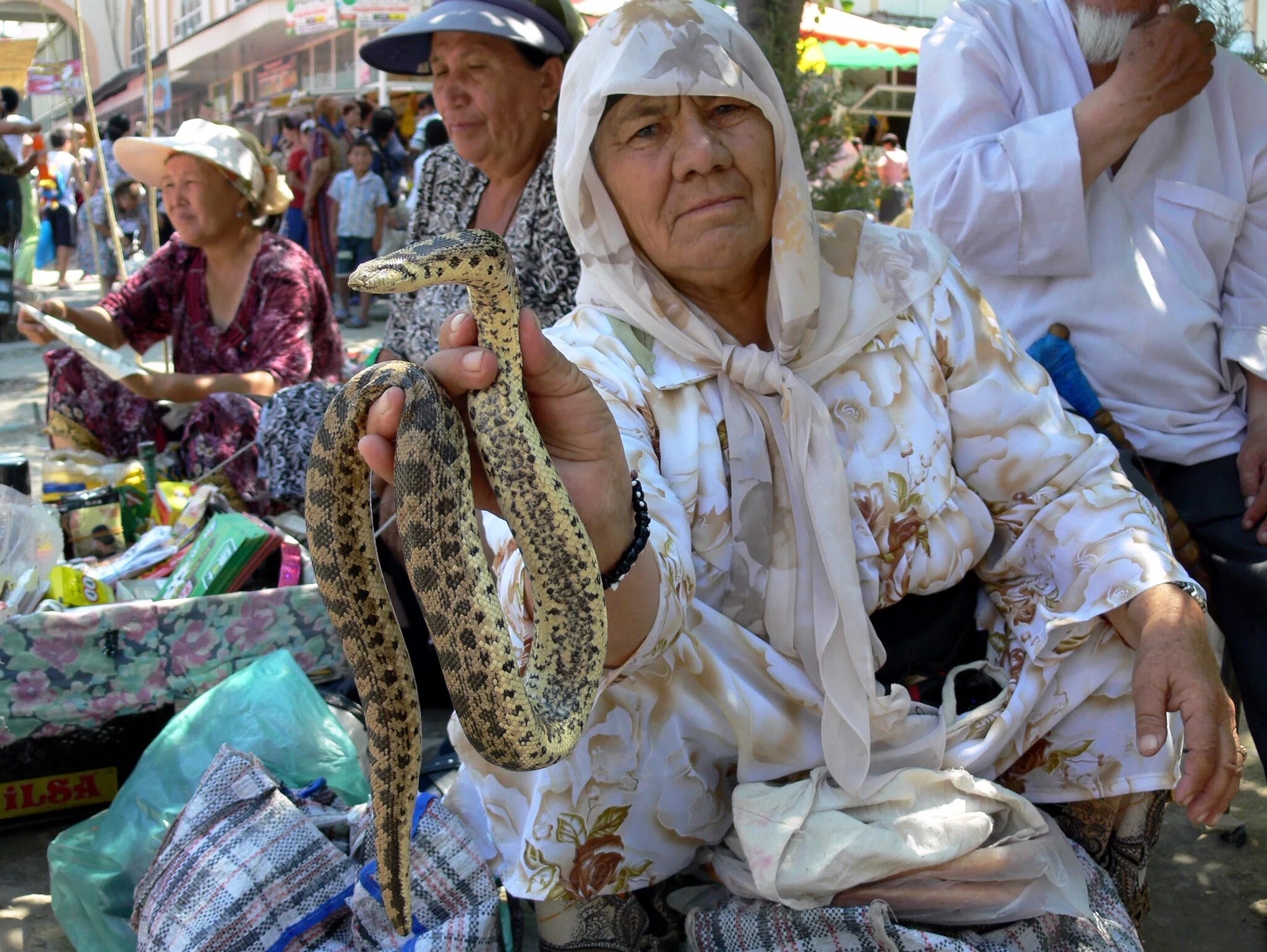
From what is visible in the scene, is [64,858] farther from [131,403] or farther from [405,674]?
[131,403]

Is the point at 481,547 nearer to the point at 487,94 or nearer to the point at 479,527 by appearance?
the point at 479,527

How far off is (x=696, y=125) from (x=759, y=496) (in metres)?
0.73

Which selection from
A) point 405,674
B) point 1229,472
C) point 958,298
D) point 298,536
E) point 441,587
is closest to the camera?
point 441,587

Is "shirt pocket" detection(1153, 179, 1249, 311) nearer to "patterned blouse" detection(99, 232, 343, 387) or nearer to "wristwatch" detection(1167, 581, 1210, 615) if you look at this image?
"wristwatch" detection(1167, 581, 1210, 615)

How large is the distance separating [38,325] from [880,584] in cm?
387

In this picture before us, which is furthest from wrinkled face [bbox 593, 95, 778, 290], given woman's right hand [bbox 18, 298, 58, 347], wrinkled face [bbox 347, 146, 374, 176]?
wrinkled face [bbox 347, 146, 374, 176]

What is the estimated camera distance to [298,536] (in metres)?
4.05

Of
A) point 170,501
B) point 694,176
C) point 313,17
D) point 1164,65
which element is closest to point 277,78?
point 313,17

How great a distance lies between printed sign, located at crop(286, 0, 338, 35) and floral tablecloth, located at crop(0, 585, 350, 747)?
19.0 meters

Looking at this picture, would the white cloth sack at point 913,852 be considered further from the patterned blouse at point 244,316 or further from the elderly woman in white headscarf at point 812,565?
the patterned blouse at point 244,316

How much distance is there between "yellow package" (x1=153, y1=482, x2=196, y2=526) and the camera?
4004 millimetres

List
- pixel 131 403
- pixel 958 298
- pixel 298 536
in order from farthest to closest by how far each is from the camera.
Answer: pixel 131 403
pixel 298 536
pixel 958 298

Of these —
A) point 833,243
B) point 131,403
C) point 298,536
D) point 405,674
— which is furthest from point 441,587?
point 131,403

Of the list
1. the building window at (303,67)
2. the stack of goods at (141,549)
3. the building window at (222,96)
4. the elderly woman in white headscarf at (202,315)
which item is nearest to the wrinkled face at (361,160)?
the elderly woman in white headscarf at (202,315)
